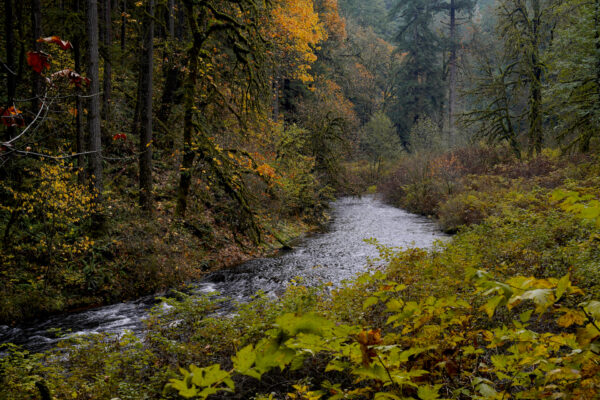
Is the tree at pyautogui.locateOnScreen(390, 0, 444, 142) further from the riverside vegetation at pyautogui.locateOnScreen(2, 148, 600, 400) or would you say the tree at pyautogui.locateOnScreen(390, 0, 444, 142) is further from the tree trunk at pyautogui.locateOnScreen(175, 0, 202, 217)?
the riverside vegetation at pyautogui.locateOnScreen(2, 148, 600, 400)

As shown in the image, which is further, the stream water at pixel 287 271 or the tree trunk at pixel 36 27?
the tree trunk at pixel 36 27

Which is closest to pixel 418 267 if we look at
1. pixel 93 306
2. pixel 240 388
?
pixel 240 388

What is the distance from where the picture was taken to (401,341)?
3225 mm

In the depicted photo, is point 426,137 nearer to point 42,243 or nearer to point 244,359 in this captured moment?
point 42,243

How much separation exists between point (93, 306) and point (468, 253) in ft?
25.4

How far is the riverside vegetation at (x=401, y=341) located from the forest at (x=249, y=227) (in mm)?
24

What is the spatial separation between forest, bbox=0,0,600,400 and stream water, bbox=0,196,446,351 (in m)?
0.32

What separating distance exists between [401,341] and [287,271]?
21.8ft

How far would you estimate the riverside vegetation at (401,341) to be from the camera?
148 cm

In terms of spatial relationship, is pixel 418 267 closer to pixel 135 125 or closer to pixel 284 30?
pixel 135 125

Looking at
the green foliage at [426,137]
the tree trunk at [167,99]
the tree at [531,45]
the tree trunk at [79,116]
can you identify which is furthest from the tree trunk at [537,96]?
the tree trunk at [79,116]

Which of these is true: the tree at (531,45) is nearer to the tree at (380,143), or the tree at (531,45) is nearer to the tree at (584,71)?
the tree at (584,71)

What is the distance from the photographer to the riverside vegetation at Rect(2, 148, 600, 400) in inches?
58.4

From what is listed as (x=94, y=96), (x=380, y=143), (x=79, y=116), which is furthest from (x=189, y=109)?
(x=380, y=143)
